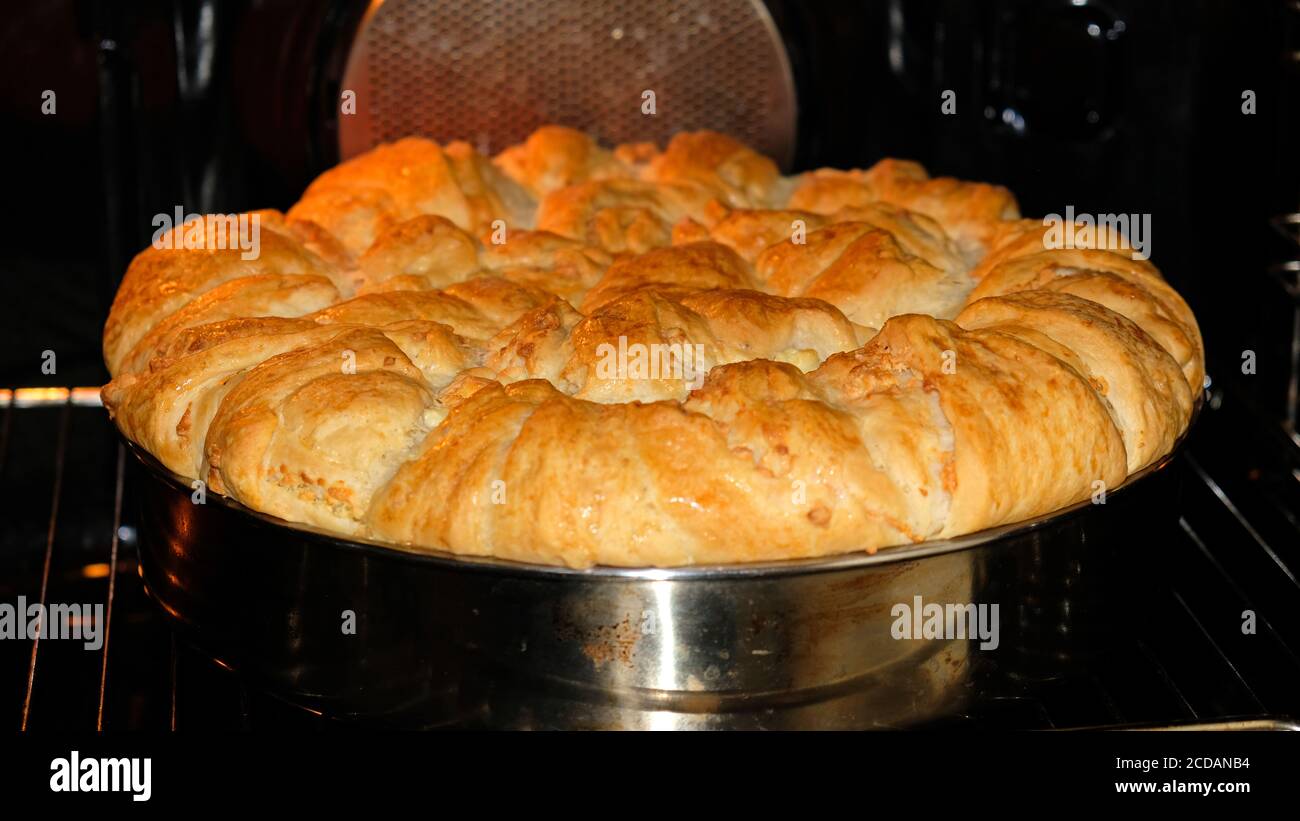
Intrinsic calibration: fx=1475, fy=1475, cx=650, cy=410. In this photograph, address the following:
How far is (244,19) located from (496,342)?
3.92ft

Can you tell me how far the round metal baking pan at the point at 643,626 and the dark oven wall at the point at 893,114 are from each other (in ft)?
4.00

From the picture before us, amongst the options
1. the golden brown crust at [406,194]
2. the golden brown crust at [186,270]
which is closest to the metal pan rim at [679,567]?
the golden brown crust at [186,270]

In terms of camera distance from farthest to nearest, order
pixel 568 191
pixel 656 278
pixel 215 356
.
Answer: pixel 568 191
pixel 656 278
pixel 215 356

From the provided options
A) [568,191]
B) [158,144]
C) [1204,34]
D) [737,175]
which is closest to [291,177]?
[158,144]

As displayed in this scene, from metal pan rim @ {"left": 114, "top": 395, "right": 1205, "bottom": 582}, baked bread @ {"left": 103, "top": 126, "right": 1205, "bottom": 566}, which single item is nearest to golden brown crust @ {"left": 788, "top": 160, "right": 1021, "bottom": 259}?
baked bread @ {"left": 103, "top": 126, "right": 1205, "bottom": 566}

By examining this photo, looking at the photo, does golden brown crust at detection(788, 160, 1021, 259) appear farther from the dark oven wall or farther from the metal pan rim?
the metal pan rim

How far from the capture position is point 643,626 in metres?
1.99

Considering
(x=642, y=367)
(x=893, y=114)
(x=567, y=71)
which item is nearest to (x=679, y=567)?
(x=642, y=367)

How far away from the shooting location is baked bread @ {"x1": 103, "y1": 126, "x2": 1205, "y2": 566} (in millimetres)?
2027

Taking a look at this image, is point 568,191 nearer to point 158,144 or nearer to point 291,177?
point 291,177

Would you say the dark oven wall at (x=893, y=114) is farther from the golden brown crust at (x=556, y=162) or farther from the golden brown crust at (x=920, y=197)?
the golden brown crust at (x=556, y=162)

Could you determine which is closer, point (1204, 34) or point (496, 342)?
point (496, 342)

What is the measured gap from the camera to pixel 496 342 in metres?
2.44
